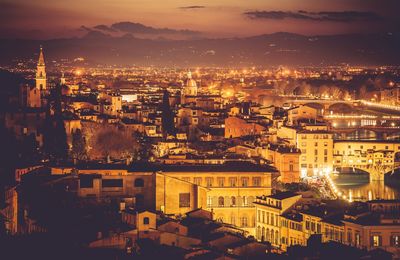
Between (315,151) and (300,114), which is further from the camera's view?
(300,114)

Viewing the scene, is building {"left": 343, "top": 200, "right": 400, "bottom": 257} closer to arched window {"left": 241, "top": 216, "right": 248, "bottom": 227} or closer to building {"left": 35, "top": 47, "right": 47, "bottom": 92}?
arched window {"left": 241, "top": 216, "right": 248, "bottom": 227}

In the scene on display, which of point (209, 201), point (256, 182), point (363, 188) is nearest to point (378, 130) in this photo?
point (363, 188)

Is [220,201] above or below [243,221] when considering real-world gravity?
above

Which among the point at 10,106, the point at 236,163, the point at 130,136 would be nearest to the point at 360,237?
the point at 236,163

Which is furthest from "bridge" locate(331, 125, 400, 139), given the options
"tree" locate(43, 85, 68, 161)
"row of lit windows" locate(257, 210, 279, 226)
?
"row of lit windows" locate(257, 210, 279, 226)

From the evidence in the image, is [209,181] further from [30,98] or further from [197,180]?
[30,98]

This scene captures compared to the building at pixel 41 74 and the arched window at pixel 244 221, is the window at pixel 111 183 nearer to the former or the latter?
the arched window at pixel 244 221
